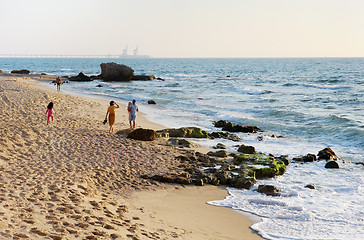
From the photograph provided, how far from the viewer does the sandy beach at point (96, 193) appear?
6336 mm

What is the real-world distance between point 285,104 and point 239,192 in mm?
22379

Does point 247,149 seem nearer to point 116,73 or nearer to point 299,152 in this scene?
point 299,152

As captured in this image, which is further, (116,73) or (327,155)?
(116,73)

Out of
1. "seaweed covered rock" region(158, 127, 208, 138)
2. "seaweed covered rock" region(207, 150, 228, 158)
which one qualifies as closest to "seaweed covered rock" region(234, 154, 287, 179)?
"seaweed covered rock" region(207, 150, 228, 158)

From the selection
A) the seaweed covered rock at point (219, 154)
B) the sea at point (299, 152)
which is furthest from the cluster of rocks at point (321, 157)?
the seaweed covered rock at point (219, 154)

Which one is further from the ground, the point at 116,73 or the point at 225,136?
the point at 116,73

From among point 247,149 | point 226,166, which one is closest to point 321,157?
point 247,149

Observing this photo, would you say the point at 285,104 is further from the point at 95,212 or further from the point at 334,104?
the point at 95,212

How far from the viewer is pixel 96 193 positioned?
8586 mm

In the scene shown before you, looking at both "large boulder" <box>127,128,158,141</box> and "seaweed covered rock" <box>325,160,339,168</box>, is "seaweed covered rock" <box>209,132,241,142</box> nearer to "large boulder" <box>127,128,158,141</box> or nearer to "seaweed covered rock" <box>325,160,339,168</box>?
"large boulder" <box>127,128,158,141</box>

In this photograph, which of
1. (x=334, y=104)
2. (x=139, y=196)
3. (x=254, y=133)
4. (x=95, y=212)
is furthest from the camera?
(x=334, y=104)

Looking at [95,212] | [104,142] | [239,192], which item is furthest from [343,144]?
[95,212]

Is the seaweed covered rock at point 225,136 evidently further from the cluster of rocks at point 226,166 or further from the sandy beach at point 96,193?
the sandy beach at point 96,193

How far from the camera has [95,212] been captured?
7.11 m
